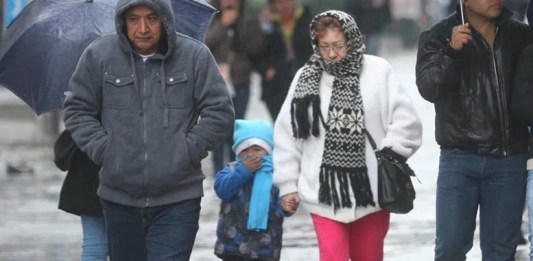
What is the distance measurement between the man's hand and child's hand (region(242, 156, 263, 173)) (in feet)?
5.04

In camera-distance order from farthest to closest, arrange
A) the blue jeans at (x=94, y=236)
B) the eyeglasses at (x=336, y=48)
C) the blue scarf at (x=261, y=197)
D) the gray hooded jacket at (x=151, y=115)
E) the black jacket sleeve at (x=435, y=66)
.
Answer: the blue scarf at (x=261, y=197) < the blue jeans at (x=94, y=236) < the eyeglasses at (x=336, y=48) < the black jacket sleeve at (x=435, y=66) < the gray hooded jacket at (x=151, y=115)

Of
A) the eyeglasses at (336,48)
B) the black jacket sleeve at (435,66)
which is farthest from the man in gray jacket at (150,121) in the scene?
the black jacket sleeve at (435,66)

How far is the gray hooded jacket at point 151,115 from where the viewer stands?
24.2ft

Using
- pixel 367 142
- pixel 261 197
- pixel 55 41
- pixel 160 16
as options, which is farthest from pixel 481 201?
pixel 55 41

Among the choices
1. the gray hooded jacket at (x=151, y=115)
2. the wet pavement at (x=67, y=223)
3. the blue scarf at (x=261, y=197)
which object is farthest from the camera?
the wet pavement at (x=67, y=223)

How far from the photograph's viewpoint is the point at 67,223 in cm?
1332

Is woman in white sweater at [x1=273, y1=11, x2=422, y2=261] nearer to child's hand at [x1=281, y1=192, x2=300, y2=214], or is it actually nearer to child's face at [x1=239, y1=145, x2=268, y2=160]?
child's hand at [x1=281, y1=192, x2=300, y2=214]

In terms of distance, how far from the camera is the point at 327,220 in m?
8.37

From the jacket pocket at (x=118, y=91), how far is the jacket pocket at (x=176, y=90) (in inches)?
6.4

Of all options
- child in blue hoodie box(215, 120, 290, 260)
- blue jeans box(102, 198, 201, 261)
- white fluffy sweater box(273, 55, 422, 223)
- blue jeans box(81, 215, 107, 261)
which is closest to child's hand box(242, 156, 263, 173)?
child in blue hoodie box(215, 120, 290, 260)

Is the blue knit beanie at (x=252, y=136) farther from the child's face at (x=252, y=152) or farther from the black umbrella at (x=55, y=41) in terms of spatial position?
the black umbrella at (x=55, y=41)

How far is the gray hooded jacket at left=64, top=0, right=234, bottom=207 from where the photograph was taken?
24.2ft

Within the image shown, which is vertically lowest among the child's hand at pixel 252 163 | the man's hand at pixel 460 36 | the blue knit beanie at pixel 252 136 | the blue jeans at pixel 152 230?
the blue jeans at pixel 152 230

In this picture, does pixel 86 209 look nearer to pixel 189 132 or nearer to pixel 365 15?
pixel 189 132
